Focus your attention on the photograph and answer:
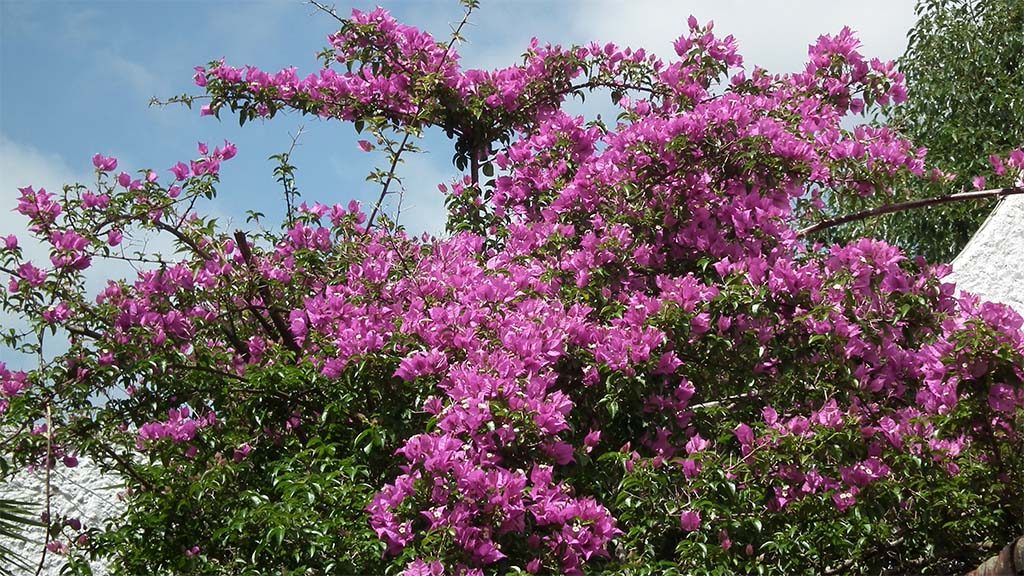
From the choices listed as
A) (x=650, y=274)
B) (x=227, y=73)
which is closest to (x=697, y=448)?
(x=650, y=274)

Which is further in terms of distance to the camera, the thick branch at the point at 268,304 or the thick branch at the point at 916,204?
the thick branch at the point at 268,304

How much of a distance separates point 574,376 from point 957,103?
25.1 feet

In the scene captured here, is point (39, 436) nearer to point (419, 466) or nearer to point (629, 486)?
point (419, 466)

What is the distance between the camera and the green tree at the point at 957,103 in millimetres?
9375

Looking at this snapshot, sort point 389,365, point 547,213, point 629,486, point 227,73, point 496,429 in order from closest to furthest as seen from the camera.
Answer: point 496,429 → point 629,486 → point 389,365 → point 547,213 → point 227,73

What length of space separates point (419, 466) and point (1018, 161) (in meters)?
2.44

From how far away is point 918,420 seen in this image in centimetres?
339

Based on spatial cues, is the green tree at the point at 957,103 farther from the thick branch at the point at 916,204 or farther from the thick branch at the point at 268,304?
the thick branch at the point at 268,304

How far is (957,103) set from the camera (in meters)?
9.95

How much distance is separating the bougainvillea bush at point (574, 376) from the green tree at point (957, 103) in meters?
5.31

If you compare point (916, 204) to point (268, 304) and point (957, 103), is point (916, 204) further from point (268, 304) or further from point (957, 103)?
point (957, 103)

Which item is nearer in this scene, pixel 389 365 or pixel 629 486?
pixel 629 486

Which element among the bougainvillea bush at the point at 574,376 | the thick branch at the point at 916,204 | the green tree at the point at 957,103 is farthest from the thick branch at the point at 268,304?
the green tree at the point at 957,103

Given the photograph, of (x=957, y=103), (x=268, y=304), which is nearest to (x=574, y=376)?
(x=268, y=304)
